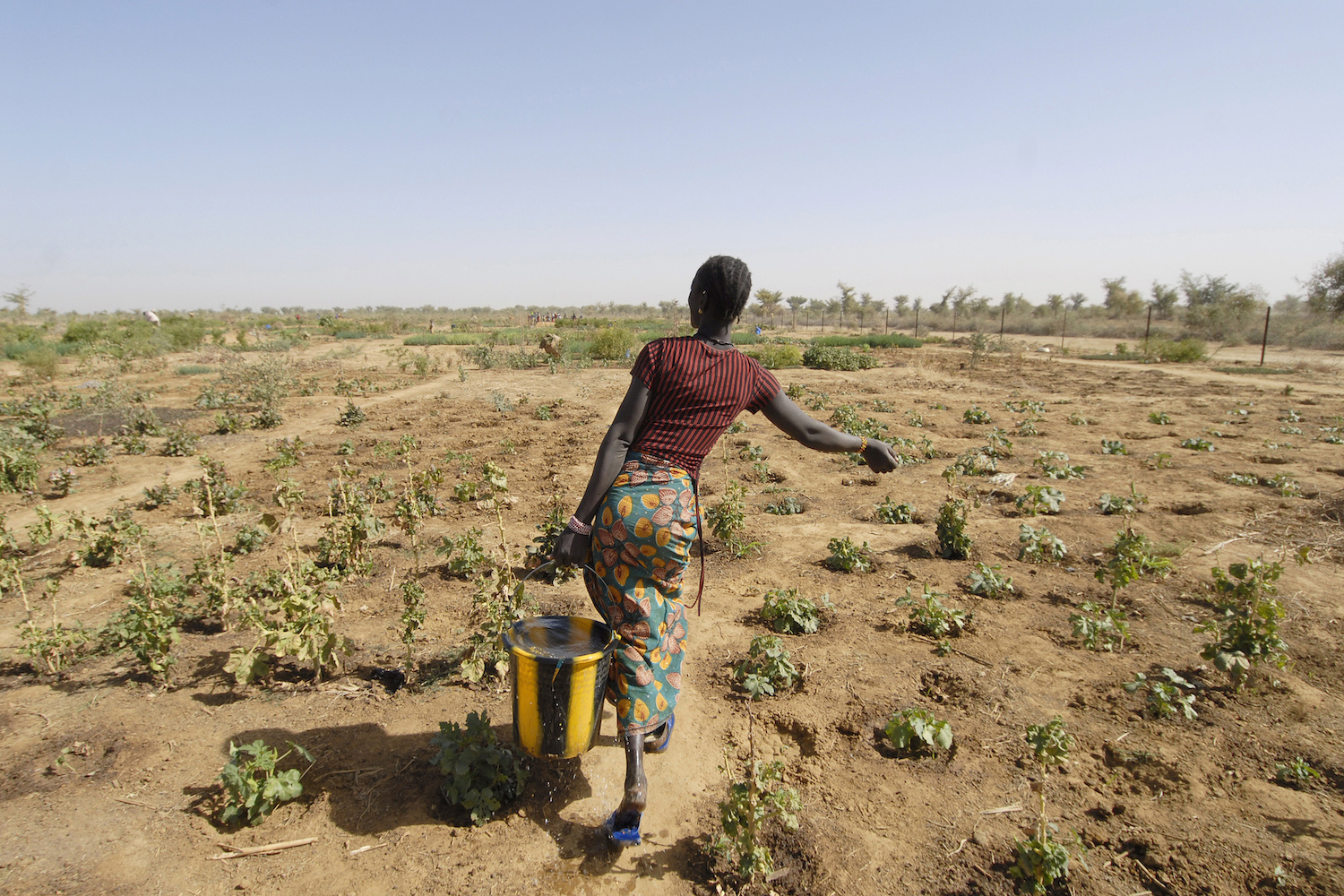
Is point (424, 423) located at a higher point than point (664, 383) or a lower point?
lower

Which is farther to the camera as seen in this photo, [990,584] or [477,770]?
[990,584]

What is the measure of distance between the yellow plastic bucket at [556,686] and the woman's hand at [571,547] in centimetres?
27

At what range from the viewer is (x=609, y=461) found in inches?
86.9

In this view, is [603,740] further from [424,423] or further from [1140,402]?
[1140,402]

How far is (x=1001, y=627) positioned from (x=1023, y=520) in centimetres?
236

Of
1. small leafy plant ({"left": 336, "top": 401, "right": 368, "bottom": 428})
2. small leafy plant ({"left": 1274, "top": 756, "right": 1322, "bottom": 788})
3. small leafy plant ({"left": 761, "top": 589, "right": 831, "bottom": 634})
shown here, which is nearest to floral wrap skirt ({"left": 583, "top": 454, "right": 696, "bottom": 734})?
small leafy plant ({"left": 761, "top": 589, "right": 831, "bottom": 634})

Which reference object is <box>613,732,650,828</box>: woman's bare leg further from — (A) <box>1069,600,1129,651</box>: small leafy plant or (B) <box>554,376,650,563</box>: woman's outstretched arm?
(A) <box>1069,600,1129,651</box>: small leafy plant

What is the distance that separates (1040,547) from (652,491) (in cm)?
382

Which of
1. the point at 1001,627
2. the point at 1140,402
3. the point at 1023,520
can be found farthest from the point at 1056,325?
the point at 1001,627

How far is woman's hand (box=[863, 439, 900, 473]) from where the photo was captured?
260 centimetres

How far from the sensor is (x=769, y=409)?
238cm

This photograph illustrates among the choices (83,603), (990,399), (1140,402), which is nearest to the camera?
(83,603)

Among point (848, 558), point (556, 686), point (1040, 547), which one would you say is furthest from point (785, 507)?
point (556, 686)

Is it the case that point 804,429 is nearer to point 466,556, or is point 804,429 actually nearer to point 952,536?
point 466,556
